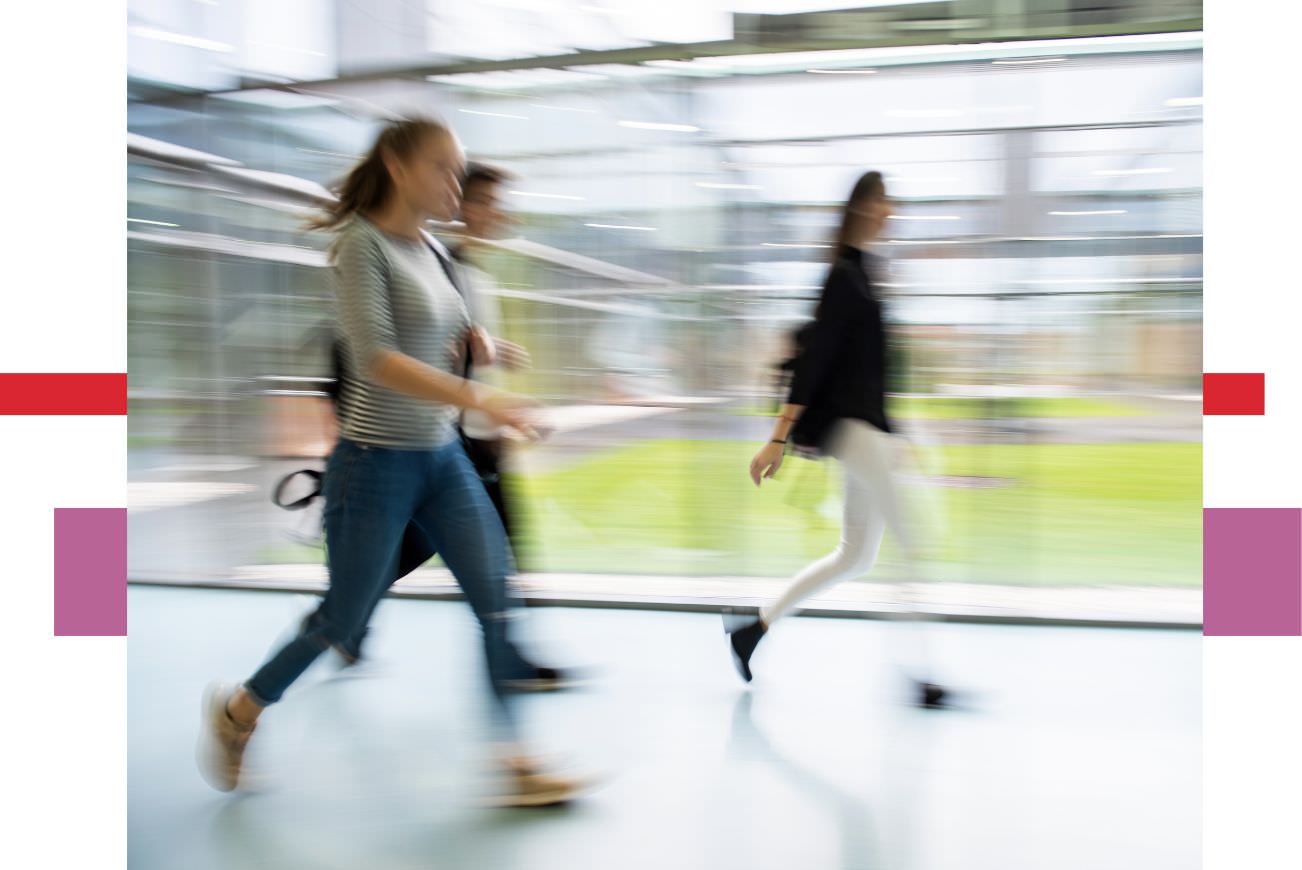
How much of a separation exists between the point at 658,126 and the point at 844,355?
4.27 ft

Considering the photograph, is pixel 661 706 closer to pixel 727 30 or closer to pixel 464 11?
pixel 727 30

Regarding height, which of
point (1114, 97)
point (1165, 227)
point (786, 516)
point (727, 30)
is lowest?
point (786, 516)

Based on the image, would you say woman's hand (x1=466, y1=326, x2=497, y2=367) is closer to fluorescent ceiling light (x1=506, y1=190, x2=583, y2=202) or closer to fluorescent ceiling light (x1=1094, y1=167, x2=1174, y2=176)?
fluorescent ceiling light (x1=506, y1=190, x2=583, y2=202)

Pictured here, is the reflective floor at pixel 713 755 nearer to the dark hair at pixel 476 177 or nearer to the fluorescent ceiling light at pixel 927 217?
the dark hair at pixel 476 177

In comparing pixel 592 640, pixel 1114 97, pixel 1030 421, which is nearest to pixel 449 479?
pixel 592 640

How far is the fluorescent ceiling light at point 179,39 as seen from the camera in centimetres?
321

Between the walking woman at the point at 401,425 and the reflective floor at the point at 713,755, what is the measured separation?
0.23 metres

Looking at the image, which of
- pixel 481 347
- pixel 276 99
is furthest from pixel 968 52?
pixel 276 99

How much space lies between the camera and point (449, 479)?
175cm

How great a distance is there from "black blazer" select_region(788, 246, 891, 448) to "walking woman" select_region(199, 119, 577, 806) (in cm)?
85

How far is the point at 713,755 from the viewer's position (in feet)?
6.89

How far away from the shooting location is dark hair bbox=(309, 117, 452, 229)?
1662 mm

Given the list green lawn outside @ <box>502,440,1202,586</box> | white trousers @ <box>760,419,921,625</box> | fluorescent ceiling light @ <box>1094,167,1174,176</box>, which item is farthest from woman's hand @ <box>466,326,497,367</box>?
fluorescent ceiling light @ <box>1094,167,1174,176</box>

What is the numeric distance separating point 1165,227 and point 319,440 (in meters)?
3.01
